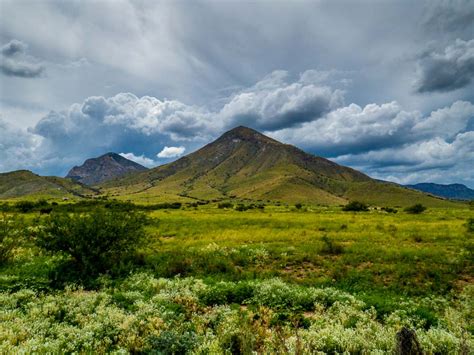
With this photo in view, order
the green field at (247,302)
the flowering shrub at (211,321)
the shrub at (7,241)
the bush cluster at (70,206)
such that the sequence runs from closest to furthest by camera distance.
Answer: the flowering shrub at (211,321) → the green field at (247,302) → the shrub at (7,241) → the bush cluster at (70,206)

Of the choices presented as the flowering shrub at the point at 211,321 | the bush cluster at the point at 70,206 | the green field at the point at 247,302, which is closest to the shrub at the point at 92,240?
the green field at the point at 247,302

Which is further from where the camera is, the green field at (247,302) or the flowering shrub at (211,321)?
the green field at (247,302)

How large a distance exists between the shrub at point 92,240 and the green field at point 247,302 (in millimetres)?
1319

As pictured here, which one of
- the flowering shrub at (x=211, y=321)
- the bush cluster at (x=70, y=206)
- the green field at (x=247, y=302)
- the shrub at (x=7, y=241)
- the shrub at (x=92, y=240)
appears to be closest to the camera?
the flowering shrub at (x=211, y=321)

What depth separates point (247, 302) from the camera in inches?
576

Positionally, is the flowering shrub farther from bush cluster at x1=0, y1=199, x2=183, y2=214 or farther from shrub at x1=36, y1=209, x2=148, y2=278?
bush cluster at x1=0, y1=199, x2=183, y2=214

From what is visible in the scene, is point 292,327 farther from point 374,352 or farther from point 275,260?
point 275,260

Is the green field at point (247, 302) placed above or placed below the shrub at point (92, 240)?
below

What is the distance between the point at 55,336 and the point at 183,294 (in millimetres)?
5435

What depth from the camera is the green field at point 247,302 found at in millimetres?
10289

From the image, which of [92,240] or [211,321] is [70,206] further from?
[211,321]

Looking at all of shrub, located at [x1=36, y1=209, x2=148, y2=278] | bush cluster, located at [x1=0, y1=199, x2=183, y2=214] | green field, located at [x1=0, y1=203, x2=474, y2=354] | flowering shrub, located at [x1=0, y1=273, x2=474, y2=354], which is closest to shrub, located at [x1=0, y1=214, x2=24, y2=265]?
green field, located at [x1=0, y1=203, x2=474, y2=354]

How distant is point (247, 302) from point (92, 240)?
469 inches

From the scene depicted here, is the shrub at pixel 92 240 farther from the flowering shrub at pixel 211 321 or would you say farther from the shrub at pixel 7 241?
the flowering shrub at pixel 211 321
